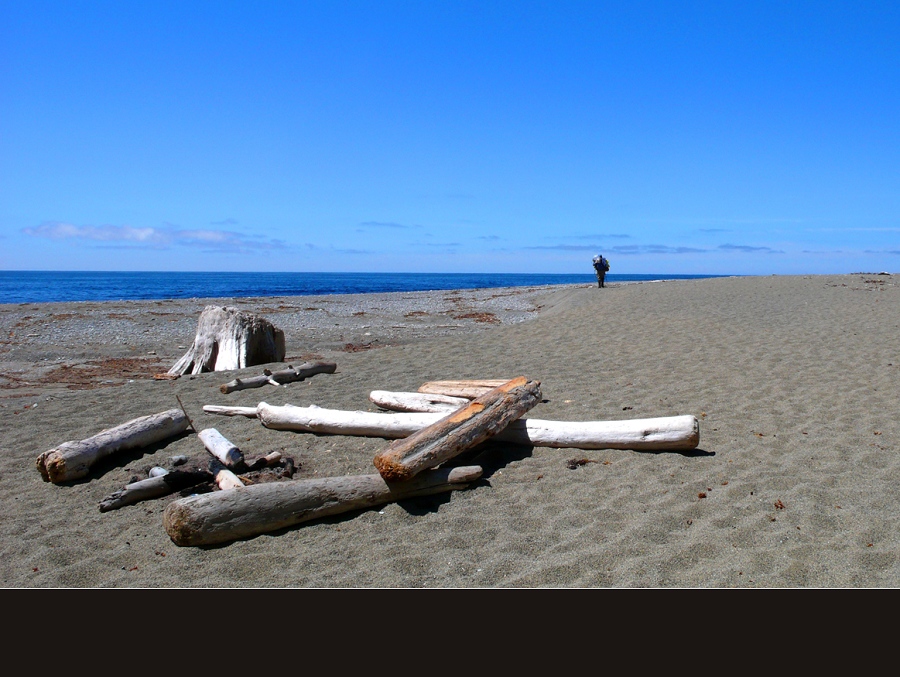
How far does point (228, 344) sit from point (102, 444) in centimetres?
483

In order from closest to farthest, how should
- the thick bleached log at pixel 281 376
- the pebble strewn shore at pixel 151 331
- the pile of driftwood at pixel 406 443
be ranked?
the pile of driftwood at pixel 406 443
the thick bleached log at pixel 281 376
the pebble strewn shore at pixel 151 331

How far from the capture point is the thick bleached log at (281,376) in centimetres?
846

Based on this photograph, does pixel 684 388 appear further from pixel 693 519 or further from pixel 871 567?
pixel 871 567

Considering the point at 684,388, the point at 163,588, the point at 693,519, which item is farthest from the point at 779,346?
the point at 163,588

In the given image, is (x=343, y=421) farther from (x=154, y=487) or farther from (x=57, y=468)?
(x=57, y=468)

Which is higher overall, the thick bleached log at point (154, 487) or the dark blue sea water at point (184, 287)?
the dark blue sea water at point (184, 287)

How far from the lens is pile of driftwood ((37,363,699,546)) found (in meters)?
4.17

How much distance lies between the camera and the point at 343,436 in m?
6.18

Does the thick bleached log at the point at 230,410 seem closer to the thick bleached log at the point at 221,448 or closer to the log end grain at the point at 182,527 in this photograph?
the thick bleached log at the point at 221,448

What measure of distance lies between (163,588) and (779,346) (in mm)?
10546

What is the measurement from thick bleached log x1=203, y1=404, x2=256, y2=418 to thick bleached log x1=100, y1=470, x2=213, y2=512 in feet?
5.86

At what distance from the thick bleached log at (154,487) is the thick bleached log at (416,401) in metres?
2.18

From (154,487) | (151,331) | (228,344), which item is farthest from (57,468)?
(151,331)

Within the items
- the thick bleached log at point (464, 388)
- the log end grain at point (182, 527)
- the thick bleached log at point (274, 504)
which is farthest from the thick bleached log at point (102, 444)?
the thick bleached log at point (464, 388)
